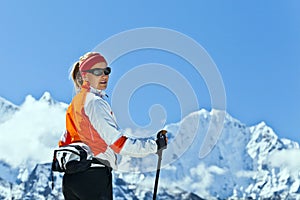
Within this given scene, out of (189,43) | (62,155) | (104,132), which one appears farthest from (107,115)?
(189,43)

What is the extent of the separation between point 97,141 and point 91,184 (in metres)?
0.32

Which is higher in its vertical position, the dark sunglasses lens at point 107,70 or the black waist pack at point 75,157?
the dark sunglasses lens at point 107,70

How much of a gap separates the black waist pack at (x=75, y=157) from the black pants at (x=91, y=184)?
2.9 inches

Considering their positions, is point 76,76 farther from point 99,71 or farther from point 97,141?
point 97,141

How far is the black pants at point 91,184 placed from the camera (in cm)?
524

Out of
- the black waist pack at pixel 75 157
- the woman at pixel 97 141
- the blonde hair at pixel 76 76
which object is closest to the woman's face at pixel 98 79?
the woman at pixel 97 141

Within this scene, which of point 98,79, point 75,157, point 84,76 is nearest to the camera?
point 75,157

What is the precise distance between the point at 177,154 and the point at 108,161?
0.59m

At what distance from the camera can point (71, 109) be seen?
213 inches

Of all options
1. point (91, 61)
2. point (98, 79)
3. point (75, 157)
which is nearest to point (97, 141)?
point (75, 157)

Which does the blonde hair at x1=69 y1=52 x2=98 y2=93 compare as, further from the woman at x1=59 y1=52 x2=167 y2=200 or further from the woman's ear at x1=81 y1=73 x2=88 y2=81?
the woman at x1=59 y1=52 x2=167 y2=200

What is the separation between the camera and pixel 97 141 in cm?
526

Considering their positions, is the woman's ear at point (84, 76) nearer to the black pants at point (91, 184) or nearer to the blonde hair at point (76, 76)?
the blonde hair at point (76, 76)

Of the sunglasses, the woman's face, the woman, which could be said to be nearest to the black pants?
the woman
